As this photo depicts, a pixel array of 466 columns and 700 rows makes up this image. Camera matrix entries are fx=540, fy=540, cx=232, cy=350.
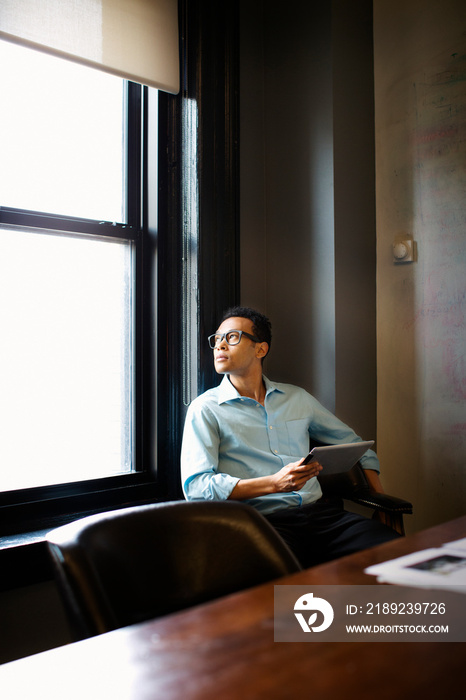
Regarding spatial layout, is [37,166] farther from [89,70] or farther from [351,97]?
[351,97]

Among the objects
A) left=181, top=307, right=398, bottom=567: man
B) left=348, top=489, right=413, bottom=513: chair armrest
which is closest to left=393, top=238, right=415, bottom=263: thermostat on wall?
left=181, top=307, right=398, bottom=567: man

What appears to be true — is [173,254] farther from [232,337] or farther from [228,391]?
[228,391]

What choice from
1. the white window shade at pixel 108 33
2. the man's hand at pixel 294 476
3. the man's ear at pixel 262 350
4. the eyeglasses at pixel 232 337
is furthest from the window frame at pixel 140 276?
the man's hand at pixel 294 476

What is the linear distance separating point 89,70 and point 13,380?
1322 mm

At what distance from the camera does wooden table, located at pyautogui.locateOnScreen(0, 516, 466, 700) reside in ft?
1.98

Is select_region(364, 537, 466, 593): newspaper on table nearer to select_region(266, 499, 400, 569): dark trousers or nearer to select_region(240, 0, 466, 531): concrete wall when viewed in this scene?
select_region(266, 499, 400, 569): dark trousers

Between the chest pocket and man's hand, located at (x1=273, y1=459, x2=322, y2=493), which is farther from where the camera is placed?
the chest pocket

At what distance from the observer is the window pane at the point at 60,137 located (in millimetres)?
2062

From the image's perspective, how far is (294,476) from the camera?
1.81 meters

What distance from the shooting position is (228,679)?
621mm

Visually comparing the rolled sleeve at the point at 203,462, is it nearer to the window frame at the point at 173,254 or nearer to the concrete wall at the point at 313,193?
Answer: the window frame at the point at 173,254

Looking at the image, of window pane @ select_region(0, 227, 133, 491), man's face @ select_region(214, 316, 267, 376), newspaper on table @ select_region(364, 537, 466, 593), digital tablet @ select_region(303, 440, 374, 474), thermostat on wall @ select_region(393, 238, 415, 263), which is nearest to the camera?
newspaper on table @ select_region(364, 537, 466, 593)

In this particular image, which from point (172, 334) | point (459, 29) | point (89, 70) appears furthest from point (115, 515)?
point (459, 29)

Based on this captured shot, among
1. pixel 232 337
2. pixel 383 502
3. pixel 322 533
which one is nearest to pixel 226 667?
pixel 322 533
